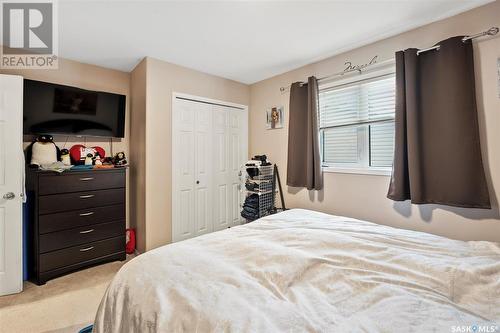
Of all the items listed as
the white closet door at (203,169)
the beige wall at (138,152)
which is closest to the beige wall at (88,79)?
the beige wall at (138,152)

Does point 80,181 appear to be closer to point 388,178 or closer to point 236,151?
point 236,151

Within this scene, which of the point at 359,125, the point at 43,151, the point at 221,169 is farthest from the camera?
the point at 221,169

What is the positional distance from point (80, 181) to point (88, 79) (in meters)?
1.32

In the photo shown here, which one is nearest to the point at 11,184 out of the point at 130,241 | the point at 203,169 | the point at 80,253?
the point at 80,253

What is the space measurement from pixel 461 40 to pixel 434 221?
4.77ft

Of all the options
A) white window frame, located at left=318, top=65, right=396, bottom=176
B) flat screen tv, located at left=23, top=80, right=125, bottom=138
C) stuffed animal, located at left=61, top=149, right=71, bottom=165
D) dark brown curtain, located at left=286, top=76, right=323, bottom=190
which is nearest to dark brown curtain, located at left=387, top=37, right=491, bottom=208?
white window frame, located at left=318, top=65, right=396, bottom=176

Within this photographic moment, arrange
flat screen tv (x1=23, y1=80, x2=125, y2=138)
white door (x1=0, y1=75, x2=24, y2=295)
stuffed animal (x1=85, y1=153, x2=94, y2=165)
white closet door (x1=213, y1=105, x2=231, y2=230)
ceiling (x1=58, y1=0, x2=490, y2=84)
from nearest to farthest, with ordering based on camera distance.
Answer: ceiling (x1=58, y1=0, x2=490, y2=84) → white door (x1=0, y1=75, x2=24, y2=295) → flat screen tv (x1=23, y1=80, x2=125, y2=138) → stuffed animal (x1=85, y1=153, x2=94, y2=165) → white closet door (x1=213, y1=105, x2=231, y2=230)

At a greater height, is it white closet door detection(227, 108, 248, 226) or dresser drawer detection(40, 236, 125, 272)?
white closet door detection(227, 108, 248, 226)

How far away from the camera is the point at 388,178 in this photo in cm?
231

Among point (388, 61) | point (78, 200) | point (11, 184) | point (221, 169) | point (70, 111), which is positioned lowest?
point (78, 200)

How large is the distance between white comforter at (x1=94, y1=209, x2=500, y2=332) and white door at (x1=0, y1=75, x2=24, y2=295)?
69.7 inches

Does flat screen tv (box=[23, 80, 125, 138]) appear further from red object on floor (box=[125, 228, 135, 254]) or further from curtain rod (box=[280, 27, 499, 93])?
curtain rod (box=[280, 27, 499, 93])

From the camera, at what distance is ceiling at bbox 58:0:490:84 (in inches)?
73.0

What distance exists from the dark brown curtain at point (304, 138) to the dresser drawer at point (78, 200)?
6.86 feet
